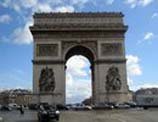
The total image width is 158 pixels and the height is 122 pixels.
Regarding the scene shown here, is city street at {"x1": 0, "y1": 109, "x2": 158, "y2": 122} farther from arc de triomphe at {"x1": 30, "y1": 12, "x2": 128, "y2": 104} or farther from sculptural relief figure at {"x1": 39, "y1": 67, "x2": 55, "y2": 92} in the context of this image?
sculptural relief figure at {"x1": 39, "y1": 67, "x2": 55, "y2": 92}

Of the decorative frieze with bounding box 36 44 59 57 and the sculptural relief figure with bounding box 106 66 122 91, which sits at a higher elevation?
the decorative frieze with bounding box 36 44 59 57

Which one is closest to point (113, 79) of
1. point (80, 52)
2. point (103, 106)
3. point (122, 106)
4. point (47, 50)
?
point (122, 106)

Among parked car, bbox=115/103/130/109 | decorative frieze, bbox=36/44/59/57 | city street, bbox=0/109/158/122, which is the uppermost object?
decorative frieze, bbox=36/44/59/57

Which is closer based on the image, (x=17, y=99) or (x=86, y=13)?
(x=86, y=13)

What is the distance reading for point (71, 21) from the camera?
186 feet

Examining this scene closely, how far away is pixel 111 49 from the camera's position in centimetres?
5603

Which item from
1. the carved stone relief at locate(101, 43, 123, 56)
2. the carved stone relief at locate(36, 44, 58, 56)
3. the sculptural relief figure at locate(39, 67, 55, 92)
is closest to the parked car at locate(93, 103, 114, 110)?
the sculptural relief figure at locate(39, 67, 55, 92)

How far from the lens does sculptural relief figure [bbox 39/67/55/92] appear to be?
179 ft

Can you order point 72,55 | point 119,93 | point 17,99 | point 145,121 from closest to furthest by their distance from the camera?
point 145,121 → point 119,93 → point 72,55 → point 17,99

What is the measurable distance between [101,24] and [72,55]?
782cm

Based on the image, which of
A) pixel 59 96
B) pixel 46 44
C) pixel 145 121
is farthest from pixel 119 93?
pixel 145 121

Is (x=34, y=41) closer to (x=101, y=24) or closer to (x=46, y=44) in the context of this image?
(x=46, y=44)

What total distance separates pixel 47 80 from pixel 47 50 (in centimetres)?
427

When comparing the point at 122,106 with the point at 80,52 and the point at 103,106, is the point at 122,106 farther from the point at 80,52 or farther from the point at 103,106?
the point at 80,52
